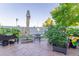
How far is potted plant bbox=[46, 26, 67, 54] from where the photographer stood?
323cm

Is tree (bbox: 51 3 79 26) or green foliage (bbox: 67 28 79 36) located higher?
tree (bbox: 51 3 79 26)

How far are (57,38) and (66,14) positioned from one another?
1.50ft

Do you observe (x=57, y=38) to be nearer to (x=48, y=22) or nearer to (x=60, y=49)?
(x=60, y=49)

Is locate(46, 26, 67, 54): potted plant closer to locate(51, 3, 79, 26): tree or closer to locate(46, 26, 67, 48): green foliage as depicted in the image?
locate(46, 26, 67, 48): green foliage

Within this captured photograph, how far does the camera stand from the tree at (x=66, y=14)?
3.21 m

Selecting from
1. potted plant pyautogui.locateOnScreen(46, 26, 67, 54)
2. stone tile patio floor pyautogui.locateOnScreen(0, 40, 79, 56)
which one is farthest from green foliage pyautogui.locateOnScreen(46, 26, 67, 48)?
stone tile patio floor pyautogui.locateOnScreen(0, 40, 79, 56)

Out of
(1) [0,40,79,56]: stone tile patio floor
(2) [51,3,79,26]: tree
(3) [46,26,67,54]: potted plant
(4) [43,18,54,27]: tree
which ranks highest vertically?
(2) [51,3,79,26]: tree

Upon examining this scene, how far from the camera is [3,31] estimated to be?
3.22 m

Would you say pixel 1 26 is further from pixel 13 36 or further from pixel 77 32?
pixel 77 32

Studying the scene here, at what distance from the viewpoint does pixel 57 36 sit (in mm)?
3254

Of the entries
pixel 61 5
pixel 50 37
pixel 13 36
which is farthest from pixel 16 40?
pixel 61 5

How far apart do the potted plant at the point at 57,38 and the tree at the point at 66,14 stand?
13 cm

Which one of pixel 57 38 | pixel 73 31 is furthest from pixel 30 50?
pixel 73 31

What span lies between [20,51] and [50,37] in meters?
0.59
